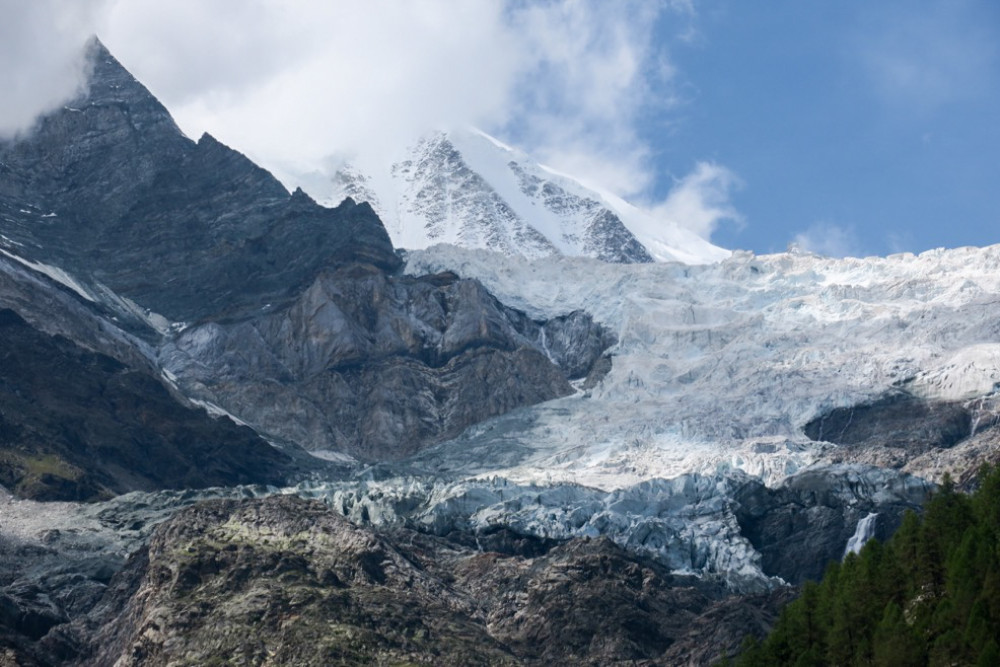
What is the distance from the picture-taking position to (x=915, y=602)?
405 ft

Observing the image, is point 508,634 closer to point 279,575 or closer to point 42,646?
point 279,575

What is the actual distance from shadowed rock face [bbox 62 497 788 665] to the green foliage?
134 feet

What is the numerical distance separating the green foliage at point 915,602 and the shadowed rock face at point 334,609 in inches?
1611

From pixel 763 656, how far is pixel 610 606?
5962 centimetres

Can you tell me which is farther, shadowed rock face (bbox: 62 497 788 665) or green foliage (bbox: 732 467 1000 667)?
shadowed rock face (bbox: 62 497 788 665)

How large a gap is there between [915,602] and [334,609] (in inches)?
2522

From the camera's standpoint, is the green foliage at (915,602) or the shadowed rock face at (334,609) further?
the shadowed rock face at (334,609)

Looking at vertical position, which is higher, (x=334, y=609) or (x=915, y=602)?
(x=334, y=609)

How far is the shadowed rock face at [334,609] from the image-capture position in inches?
6624

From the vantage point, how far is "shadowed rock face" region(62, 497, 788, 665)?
168250 millimetres

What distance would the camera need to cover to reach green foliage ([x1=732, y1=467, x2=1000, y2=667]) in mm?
111688

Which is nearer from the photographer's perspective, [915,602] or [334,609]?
[915,602]

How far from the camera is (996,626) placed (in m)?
110

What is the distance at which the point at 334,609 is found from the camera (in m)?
172
